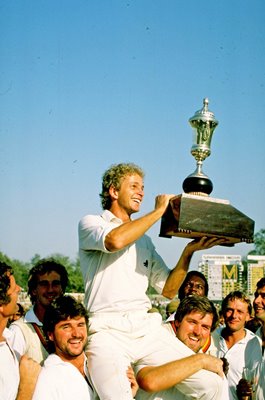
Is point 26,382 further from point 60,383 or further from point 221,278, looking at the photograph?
point 221,278

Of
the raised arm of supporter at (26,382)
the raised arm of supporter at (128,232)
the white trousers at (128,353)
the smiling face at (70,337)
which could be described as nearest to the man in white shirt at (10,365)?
the raised arm of supporter at (26,382)

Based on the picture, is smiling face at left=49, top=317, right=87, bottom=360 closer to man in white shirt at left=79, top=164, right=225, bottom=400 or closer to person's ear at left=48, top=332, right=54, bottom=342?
person's ear at left=48, top=332, right=54, bottom=342

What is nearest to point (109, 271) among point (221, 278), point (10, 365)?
A: point (10, 365)

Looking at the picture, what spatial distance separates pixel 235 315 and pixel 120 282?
Result: 3.05m

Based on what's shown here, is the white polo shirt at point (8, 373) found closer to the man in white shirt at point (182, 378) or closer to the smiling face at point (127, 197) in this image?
the man in white shirt at point (182, 378)

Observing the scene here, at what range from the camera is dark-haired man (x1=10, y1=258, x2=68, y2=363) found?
5102 mm

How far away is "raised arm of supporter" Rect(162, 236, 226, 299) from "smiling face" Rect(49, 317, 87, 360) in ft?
3.52

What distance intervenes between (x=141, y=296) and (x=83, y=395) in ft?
3.12

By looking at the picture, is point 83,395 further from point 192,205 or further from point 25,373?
point 192,205

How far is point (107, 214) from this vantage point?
210 inches

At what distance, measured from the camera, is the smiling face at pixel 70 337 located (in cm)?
473

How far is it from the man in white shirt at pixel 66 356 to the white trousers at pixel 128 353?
0.35 ft

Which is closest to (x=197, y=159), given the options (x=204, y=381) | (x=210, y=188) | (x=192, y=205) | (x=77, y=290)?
(x=210, y=188)

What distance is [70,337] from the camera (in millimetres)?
4762
